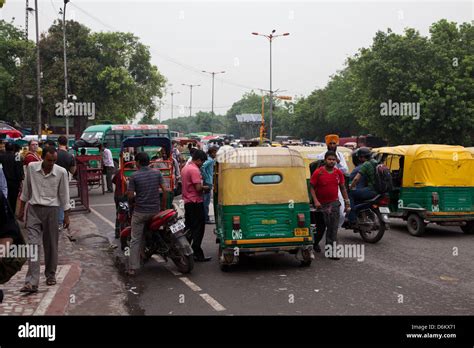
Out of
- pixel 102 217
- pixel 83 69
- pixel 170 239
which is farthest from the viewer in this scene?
pixel 83 69

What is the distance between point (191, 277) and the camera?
25.6 ft

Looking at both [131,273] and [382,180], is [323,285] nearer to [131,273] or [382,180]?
[131,273]

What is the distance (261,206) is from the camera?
7977 mm

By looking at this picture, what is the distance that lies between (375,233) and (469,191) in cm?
233

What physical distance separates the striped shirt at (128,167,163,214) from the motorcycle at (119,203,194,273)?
18 cm

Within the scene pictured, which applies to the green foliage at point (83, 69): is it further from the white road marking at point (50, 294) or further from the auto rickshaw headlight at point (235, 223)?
the auto rickshaw headlight at point (235, 223)

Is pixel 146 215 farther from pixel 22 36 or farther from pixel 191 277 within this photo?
pixel 22 36

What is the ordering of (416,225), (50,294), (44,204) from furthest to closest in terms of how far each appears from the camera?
(416,225), (44,204), (50,294)

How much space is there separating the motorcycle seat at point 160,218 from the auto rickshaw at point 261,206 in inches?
30.4

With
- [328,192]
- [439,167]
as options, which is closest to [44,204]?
[328,192]

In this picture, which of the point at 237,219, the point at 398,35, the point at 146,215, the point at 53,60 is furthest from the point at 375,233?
the point at 53,60

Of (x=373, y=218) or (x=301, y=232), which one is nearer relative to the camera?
(x=301, y=232)

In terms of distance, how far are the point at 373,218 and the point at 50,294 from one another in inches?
235

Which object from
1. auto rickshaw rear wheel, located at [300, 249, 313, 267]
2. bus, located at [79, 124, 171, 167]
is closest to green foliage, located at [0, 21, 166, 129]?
bus, located at [79, 124, 171, 167]
